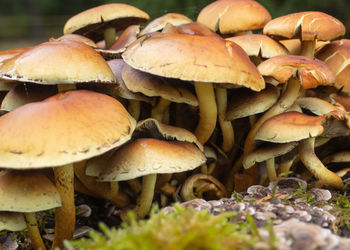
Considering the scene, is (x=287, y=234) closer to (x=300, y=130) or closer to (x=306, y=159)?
(x=300, y=130)

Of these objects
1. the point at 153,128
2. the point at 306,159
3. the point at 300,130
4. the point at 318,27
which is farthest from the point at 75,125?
the point at 318,27

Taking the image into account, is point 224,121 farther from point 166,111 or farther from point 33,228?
point 33,228

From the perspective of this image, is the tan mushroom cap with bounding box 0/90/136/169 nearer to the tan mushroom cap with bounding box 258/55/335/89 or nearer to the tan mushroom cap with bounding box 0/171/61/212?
the tan mushroom cap with bounding box 0/171/61/212

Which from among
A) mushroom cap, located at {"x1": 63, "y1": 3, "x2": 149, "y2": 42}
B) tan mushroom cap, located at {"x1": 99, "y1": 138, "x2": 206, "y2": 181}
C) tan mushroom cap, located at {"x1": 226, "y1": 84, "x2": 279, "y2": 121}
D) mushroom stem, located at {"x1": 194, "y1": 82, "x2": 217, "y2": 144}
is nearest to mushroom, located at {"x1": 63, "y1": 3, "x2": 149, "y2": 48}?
mushroom cap, located at {"x1": 63, "y1": 3, "x2": 149, "y2": 42}

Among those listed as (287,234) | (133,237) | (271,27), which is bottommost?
(287,234)

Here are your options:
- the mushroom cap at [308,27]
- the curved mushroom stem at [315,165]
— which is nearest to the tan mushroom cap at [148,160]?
the curved mushroom stem at [315,165]

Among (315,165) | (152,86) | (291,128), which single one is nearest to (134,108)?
(152,86)
